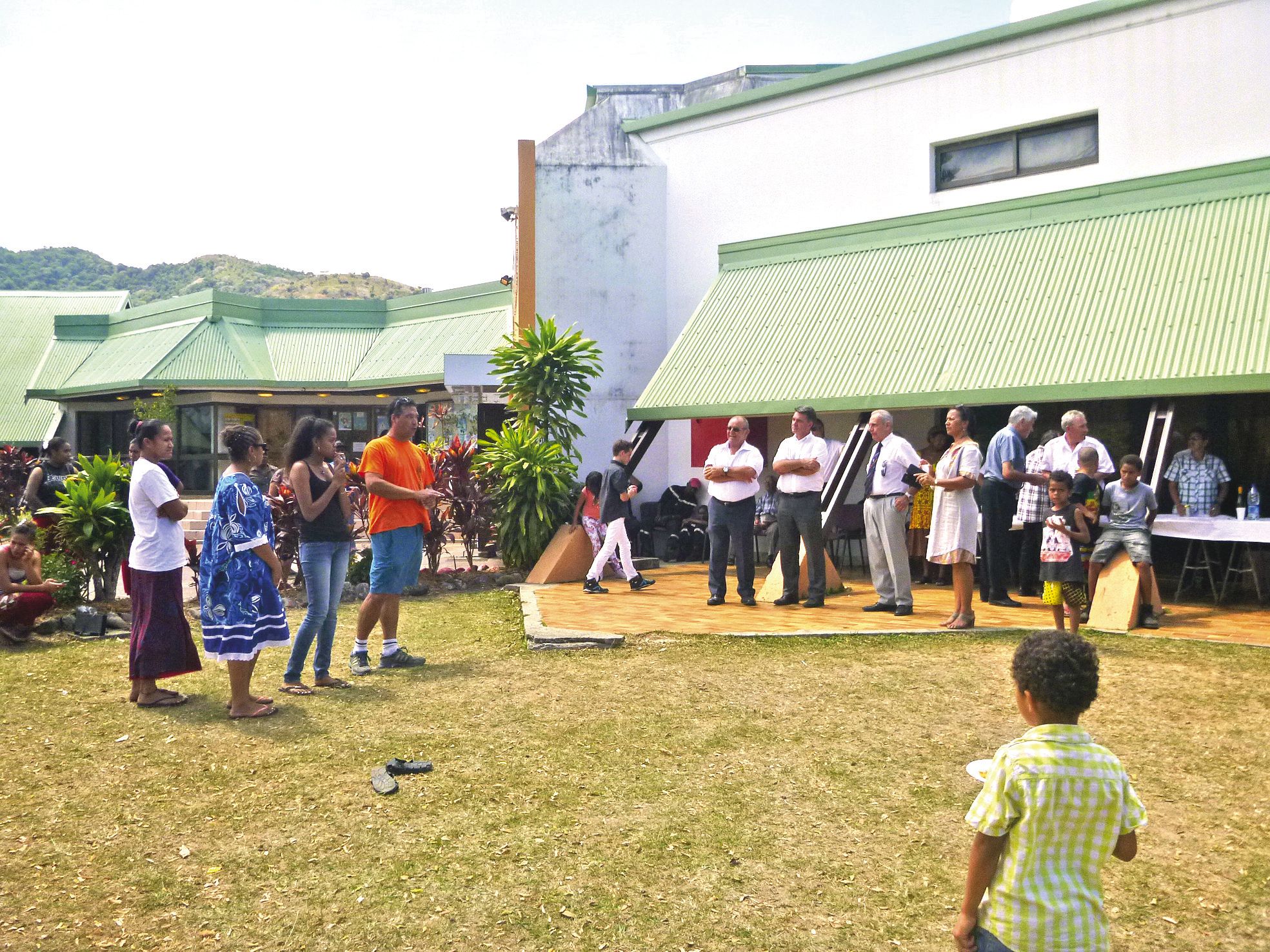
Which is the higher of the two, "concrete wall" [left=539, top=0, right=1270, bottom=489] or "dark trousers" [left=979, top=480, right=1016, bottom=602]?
"concrete wall" [left=539, top=0, right=1270, bottom=489]

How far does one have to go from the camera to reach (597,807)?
494cm

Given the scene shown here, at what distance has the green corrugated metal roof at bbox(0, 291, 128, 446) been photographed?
30594mm

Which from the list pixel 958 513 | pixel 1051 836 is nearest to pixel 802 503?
pixel 958 513

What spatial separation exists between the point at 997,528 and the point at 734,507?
242 centimetres

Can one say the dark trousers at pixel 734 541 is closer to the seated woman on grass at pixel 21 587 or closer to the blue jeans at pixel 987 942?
the seated woman on grass at pixel 21 587

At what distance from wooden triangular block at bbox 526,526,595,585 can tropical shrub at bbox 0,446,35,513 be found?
12858 mm

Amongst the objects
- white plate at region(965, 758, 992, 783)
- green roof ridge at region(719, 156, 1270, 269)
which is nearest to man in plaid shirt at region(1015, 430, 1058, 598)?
green roof ridge at region(719, 156, 1270, 269)

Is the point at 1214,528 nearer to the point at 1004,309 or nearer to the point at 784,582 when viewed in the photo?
the point at 1004,309

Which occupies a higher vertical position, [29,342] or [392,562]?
[29,342]

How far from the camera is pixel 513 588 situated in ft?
41.9

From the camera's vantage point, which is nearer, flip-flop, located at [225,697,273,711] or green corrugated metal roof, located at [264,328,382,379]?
flip-flop, located at [225,697,273,711]

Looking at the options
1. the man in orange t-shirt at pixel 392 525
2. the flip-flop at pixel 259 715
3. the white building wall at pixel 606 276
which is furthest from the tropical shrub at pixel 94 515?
the white building wall at pixel 606 276

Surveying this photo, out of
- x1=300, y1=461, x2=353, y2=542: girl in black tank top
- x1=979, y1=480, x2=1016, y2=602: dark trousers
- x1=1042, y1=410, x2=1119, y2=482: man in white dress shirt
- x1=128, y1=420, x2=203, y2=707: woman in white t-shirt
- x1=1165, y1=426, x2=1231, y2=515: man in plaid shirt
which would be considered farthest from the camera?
x1=1165, y1=426, x2=1231, y2=515: man in plaid shirt

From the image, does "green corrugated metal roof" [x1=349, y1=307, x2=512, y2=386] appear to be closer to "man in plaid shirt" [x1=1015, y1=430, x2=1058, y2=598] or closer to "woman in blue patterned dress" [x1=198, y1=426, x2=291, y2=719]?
"man in plaid shirt" [x1=1015, y1=430, x2=1058, y2=598]
